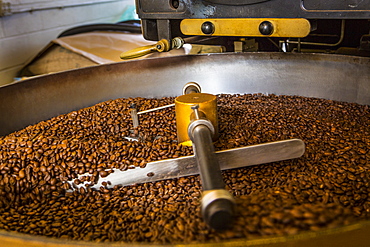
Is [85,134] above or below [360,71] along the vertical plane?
below

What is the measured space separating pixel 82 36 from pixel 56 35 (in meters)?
0.97

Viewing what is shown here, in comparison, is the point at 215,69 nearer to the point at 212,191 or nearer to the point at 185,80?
the point at 185,80

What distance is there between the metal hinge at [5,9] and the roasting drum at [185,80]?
2020 mm

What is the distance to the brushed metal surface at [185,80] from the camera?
155 cm

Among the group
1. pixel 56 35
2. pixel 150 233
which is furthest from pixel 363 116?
pixel 56 35

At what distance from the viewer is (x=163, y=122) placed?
4.91 feet

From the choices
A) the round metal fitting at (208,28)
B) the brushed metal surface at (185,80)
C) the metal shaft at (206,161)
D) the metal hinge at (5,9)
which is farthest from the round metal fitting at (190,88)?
the metal hinge at (5,9)

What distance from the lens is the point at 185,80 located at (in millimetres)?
1826

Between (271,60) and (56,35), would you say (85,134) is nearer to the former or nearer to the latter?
(271,60)

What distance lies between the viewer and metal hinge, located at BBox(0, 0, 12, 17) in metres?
3.19

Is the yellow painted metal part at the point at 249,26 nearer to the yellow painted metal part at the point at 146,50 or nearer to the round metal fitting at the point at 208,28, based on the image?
the round metal fitting at the point at 208,28

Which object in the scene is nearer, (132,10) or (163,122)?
(163,122)

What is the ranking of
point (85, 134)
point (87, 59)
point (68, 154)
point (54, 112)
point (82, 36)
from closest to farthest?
1. point (68, 154)
2. point (85, 134)
3. point (54, 112)
4. point (87, 59)
5. point (82, 36)

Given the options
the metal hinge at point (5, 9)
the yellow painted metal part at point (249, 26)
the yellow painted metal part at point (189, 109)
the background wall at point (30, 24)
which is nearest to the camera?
the yellow painted metal part at point (189, 109)
